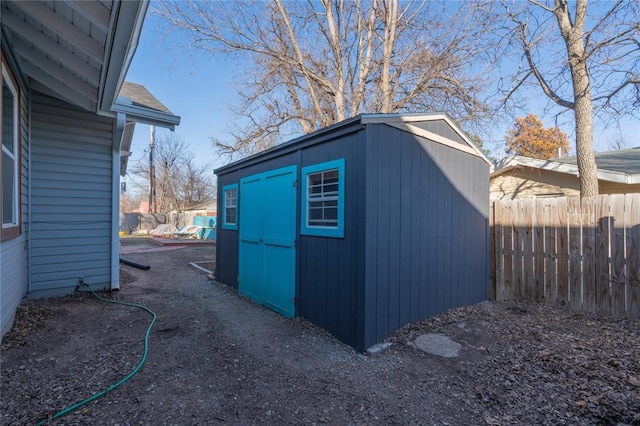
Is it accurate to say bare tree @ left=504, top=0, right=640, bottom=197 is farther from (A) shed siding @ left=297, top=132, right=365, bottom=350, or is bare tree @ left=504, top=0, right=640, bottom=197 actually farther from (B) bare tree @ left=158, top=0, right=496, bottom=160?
(A) shed siding @ left=297, top=132, right=365, bottom=350

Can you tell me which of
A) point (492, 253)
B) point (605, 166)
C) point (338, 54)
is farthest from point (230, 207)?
point (605, 166)

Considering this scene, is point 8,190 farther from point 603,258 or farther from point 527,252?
point 603,258

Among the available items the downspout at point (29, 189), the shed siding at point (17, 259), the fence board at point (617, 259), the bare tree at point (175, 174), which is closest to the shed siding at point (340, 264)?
the shed siding at point (17, 259)

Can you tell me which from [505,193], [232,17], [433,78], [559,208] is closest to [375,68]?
[433,78]

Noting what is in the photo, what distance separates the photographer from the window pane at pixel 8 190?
132 inches

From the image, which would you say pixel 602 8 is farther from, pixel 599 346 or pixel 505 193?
pixel 599 346

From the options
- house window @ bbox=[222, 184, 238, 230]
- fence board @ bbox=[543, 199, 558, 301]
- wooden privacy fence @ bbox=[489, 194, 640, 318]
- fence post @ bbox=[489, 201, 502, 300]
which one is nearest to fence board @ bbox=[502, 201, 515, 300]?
wooden privacy fence @ bbox=[489, 194, 640, 318]

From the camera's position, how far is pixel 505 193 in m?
8.91

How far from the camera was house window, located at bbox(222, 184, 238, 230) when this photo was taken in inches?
238

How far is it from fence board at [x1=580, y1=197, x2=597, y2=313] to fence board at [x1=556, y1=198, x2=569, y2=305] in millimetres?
203

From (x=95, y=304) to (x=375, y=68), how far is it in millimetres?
10326

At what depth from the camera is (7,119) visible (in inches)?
136

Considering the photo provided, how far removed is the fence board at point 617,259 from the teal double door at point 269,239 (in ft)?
13.7

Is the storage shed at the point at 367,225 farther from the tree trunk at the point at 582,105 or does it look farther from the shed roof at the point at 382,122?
the tree trunk at the point at 582,105
